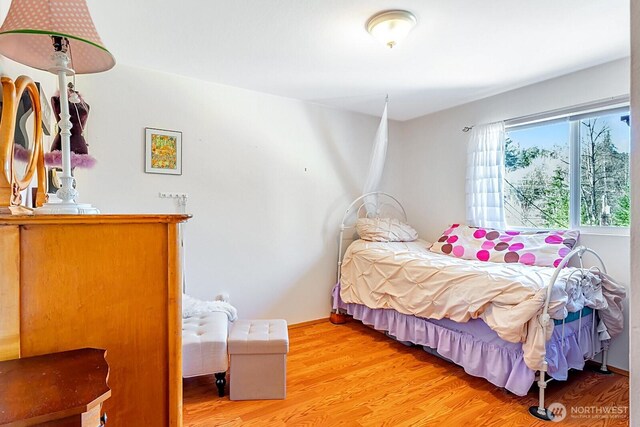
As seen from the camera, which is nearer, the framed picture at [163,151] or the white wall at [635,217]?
the white wall at [635,217]

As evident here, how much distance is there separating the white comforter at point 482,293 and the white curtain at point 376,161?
735 millimetres

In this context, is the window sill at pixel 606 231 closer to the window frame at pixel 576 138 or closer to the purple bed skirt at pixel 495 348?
the window frame at pixel 576 138

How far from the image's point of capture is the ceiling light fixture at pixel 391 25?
1797mm

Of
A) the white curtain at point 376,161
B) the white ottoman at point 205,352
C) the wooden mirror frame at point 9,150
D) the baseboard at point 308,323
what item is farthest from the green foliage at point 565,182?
the wooden mirror frame at point 9,150

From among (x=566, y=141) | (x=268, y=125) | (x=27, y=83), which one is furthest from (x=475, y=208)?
(x=27, y=83)

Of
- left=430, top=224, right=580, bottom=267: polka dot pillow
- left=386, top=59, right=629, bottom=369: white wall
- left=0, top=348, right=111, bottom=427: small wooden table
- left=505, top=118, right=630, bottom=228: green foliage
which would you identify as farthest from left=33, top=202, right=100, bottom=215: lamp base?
left=386, top=59, right=629, bottom=369: white wall

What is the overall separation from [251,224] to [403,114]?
2.18 metres

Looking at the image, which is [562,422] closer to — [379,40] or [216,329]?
[216,329]

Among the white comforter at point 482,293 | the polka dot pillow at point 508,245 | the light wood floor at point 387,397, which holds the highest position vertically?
the polka dot pillow at point 508,245

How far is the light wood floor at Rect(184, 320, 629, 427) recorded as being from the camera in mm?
1812

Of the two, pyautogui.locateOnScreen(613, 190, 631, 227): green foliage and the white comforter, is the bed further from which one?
pyautogui.locateOnScreen(613, 190, 631, 227): green foliage

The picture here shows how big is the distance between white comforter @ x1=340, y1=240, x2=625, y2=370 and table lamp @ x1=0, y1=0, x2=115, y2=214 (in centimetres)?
212

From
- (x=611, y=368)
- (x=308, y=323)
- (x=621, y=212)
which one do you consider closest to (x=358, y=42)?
(x=621, y=212)

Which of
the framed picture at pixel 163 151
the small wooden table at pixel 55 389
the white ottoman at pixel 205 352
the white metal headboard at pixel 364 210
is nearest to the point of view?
the small wooden table at pixel 55 389
